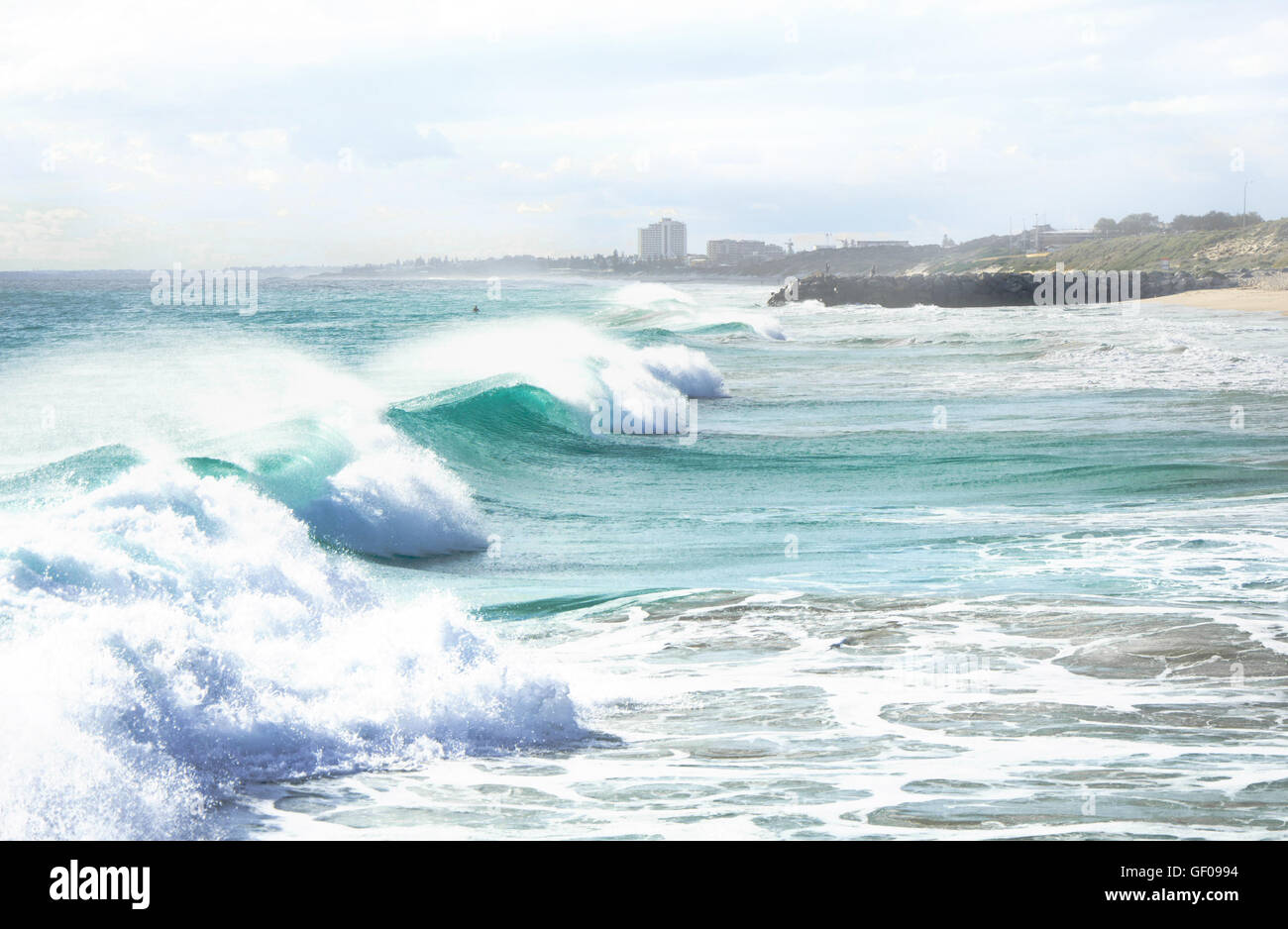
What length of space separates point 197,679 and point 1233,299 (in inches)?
2916

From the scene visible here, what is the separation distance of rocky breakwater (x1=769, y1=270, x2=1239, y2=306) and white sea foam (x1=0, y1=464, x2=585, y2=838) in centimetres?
7592

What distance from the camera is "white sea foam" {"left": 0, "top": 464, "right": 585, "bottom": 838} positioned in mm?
→ 5840

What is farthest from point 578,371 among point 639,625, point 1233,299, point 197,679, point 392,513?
point 1233,299

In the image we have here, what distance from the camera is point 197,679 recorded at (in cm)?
707

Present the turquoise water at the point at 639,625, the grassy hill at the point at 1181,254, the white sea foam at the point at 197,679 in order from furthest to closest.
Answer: the grassy hill at the point at 1181,254 → the turquoise water at the point at 639,625 → the white sea foam at the point at 197,679

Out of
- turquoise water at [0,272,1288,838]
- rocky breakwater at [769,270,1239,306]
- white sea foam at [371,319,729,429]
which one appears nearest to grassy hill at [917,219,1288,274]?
rocky breakwater at [769,270,1239,306]

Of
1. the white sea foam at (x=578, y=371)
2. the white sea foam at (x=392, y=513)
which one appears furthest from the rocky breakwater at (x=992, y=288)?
the white sea foam at (x=392, y=513)

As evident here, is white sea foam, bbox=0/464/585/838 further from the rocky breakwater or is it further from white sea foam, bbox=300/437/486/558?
the rocky breakwater

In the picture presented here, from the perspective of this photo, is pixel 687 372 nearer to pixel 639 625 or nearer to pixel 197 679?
pixel 639 625

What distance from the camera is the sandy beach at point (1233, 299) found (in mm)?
64562

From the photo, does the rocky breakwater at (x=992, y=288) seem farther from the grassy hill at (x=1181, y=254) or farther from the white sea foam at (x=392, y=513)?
the white sea foam at (x=392, y=513)

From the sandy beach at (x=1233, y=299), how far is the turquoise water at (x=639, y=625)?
155ft
